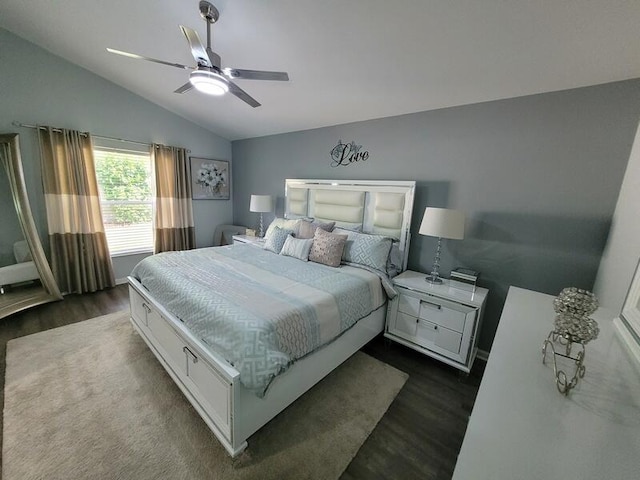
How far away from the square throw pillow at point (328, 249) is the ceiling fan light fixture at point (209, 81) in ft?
5.22

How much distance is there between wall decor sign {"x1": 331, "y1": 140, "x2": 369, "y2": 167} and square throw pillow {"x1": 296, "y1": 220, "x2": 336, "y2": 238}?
2.78 feet

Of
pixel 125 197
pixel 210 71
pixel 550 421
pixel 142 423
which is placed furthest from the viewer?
pixel 125 197

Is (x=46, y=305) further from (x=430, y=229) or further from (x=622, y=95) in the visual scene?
(x=622, y=95)

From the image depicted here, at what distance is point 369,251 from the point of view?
8.55ft

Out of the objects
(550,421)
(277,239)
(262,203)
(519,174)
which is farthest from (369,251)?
(262,203)

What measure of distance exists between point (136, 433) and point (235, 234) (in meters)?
3.20

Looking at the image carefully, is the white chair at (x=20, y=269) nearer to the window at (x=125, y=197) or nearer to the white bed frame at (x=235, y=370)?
the window at (x=125, y=197)

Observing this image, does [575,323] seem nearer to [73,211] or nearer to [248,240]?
[248,240]

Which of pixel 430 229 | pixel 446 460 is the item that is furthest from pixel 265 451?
pixel 430 229

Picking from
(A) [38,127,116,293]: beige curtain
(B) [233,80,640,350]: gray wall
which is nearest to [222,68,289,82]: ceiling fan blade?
(B) [233,80,640,350]: gray wall

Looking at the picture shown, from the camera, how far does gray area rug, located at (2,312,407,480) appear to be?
141cm

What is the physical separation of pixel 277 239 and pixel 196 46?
195 centimetres

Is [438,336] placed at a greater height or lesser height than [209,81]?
lesser

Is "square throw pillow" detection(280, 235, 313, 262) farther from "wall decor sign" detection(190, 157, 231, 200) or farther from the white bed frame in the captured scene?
"wall decor sign" detection(190, 157, 231, 200)
